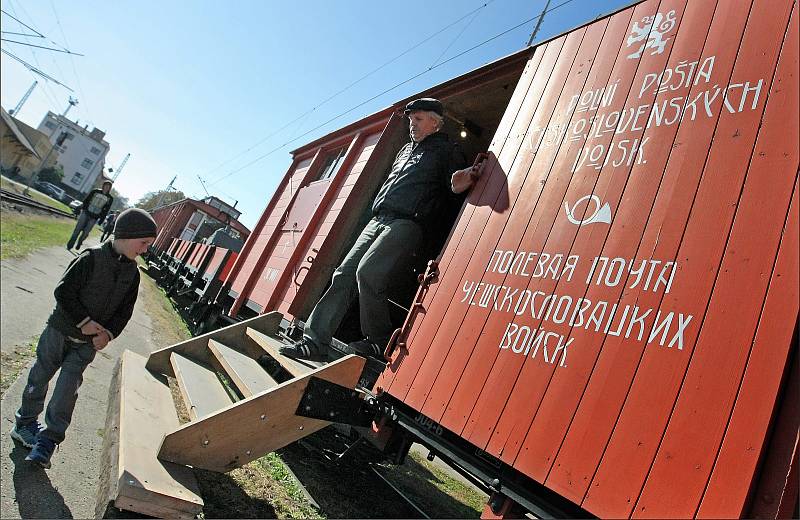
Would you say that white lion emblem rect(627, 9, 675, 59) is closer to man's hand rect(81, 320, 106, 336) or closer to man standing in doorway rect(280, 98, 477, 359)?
man standing in doorway rect(280, 98, 477, 359)

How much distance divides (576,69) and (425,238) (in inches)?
81.6

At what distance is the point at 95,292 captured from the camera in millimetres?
2615

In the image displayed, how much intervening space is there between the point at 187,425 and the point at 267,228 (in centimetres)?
514

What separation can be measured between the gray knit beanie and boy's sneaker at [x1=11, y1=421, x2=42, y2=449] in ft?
3.87

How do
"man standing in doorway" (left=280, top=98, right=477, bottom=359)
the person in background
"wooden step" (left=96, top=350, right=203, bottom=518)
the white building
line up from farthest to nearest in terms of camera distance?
the white building < the person in background < "man standing in doorway" (left=280, top=98, right=477, bottom=359) < "wooden step" (left=96, top=350, right=203, bottom=518)

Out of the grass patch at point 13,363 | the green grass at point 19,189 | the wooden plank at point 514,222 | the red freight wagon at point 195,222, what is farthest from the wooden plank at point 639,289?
the green grass at point 19,189

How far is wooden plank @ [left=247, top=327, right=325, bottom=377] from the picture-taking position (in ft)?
9.50

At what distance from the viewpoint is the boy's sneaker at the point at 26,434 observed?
2.50m

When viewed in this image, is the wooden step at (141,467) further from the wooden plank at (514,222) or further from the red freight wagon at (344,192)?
the red freight wagon at (344,192)

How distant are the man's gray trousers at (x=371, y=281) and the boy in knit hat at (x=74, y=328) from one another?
1.31 metres

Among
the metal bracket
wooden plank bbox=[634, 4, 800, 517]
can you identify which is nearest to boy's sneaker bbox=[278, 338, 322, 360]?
the metal bracket

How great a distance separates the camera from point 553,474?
1.73 m

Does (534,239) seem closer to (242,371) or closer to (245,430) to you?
(245,430)

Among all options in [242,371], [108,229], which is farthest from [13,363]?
[108,229]
